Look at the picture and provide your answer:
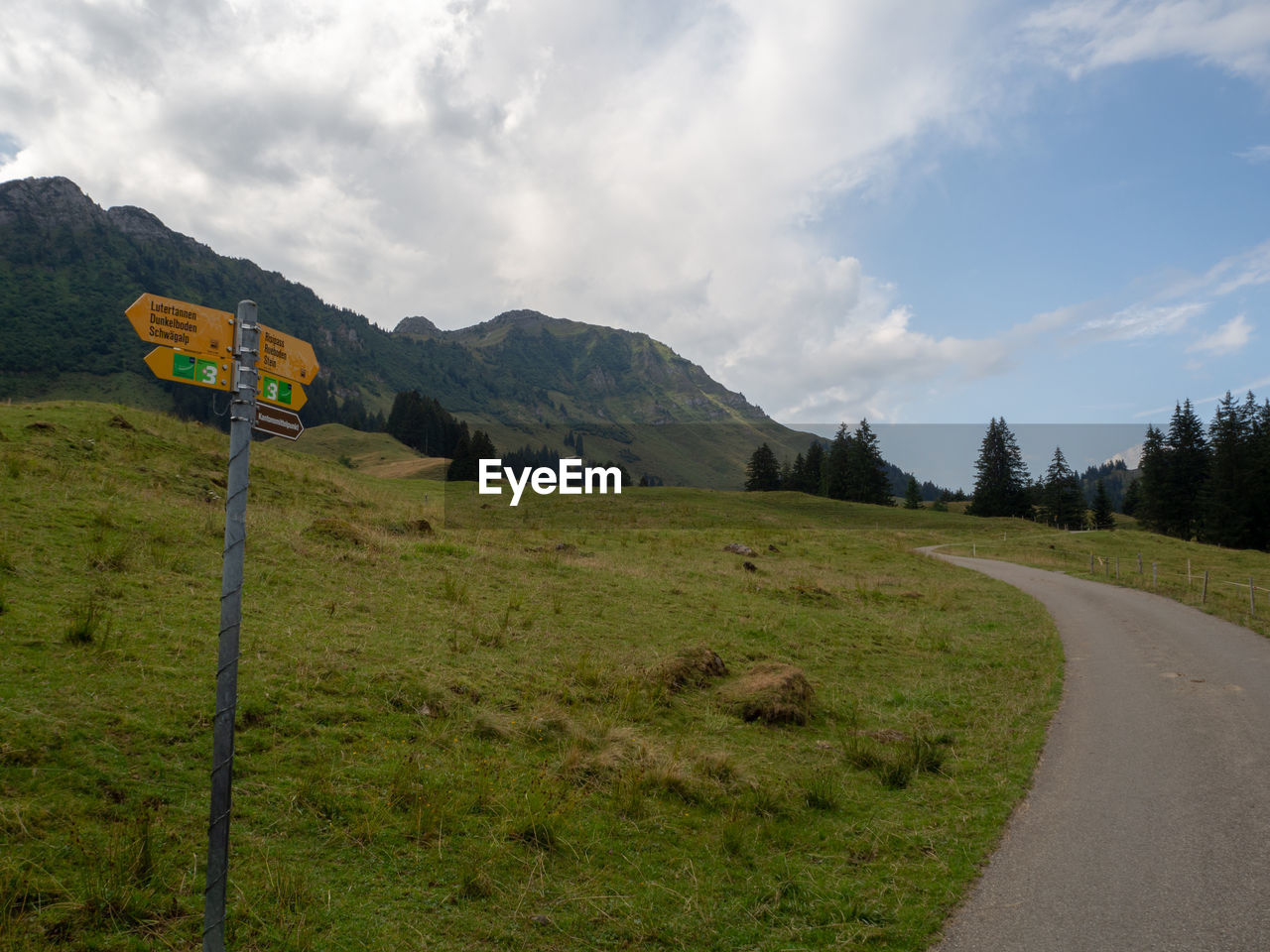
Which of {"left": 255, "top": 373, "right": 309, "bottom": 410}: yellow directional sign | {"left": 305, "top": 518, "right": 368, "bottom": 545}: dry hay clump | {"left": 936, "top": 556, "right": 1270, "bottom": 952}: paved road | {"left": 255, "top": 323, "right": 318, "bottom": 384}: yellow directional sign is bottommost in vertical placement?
{"left": 936, "top": 556, "right": 1270, "bottom": 952}: paved road

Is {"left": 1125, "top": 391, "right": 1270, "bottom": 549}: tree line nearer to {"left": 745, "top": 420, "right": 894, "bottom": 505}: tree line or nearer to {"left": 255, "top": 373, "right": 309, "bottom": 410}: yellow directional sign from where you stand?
{"left": 745, "top": 420, "right": 894, "bottom": 505}: tree line

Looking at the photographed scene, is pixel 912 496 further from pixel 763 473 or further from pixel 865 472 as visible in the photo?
pixel 763 473

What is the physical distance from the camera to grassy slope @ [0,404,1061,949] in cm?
558

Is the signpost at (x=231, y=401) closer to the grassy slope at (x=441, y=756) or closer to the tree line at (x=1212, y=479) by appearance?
the grassy slope at (x=441, y=756)

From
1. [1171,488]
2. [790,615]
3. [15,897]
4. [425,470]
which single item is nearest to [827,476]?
[1171,488]

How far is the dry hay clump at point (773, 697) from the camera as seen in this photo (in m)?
11.6

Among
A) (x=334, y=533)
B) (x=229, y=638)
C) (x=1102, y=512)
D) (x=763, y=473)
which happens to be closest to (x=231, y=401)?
(x=229, y=638)

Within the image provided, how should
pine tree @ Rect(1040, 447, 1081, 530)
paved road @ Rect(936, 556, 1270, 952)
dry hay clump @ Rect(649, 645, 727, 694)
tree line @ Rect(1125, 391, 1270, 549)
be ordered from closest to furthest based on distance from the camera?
paved road @ Rect(936, 556, 1270, 952), dry hay clump @ Rect(649, 645, 727, 694), tree line @ Rect(1125, 391, 1270, 549), pine tree @ Rect(1040, 447, 1081, 530)

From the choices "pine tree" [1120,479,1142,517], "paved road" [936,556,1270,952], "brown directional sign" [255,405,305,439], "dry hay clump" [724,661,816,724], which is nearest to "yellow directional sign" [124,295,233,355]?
"brown directional sign" [255,405,305,439]

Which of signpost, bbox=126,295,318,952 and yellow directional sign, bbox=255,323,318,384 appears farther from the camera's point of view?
yellow directional sign, bbox=255,323,318,384

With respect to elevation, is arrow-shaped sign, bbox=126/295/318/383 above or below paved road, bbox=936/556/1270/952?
above

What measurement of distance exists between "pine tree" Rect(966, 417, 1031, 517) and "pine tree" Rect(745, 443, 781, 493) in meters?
35.1

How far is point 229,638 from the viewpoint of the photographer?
4.58 meters

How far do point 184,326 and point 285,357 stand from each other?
29.7 inches
